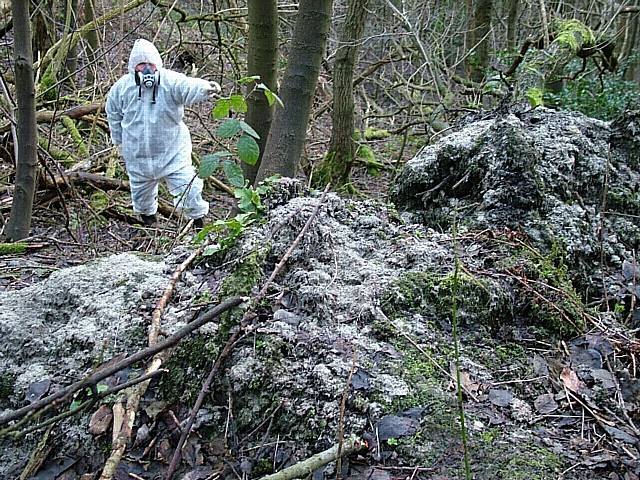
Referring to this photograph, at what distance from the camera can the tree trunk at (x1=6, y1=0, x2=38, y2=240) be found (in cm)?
373

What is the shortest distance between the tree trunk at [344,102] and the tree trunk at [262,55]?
2292mm

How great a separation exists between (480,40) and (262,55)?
278 inches

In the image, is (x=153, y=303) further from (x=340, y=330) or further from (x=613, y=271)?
(x=613, y=271)

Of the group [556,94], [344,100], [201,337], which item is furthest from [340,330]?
[556,94]

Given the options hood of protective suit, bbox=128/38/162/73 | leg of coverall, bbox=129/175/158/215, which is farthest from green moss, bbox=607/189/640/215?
Answer: leg of coverall, bbox=129/175/158/215

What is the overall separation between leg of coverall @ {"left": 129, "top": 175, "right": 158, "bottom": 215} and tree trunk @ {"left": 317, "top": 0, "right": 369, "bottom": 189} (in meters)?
2.25

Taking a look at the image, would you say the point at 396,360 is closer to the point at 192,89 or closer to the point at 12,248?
the point at 12,248

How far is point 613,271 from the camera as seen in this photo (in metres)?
2.55

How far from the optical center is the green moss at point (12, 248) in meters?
4.06

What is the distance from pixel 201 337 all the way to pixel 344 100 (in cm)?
598

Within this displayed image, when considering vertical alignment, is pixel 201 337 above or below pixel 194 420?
above

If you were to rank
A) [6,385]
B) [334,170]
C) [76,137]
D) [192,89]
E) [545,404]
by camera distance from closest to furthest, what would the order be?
[545,404], [6,385], [192,89], [76,137], [334,170]

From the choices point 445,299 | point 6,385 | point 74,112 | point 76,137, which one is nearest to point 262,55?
point 74,112

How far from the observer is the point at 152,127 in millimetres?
5953
